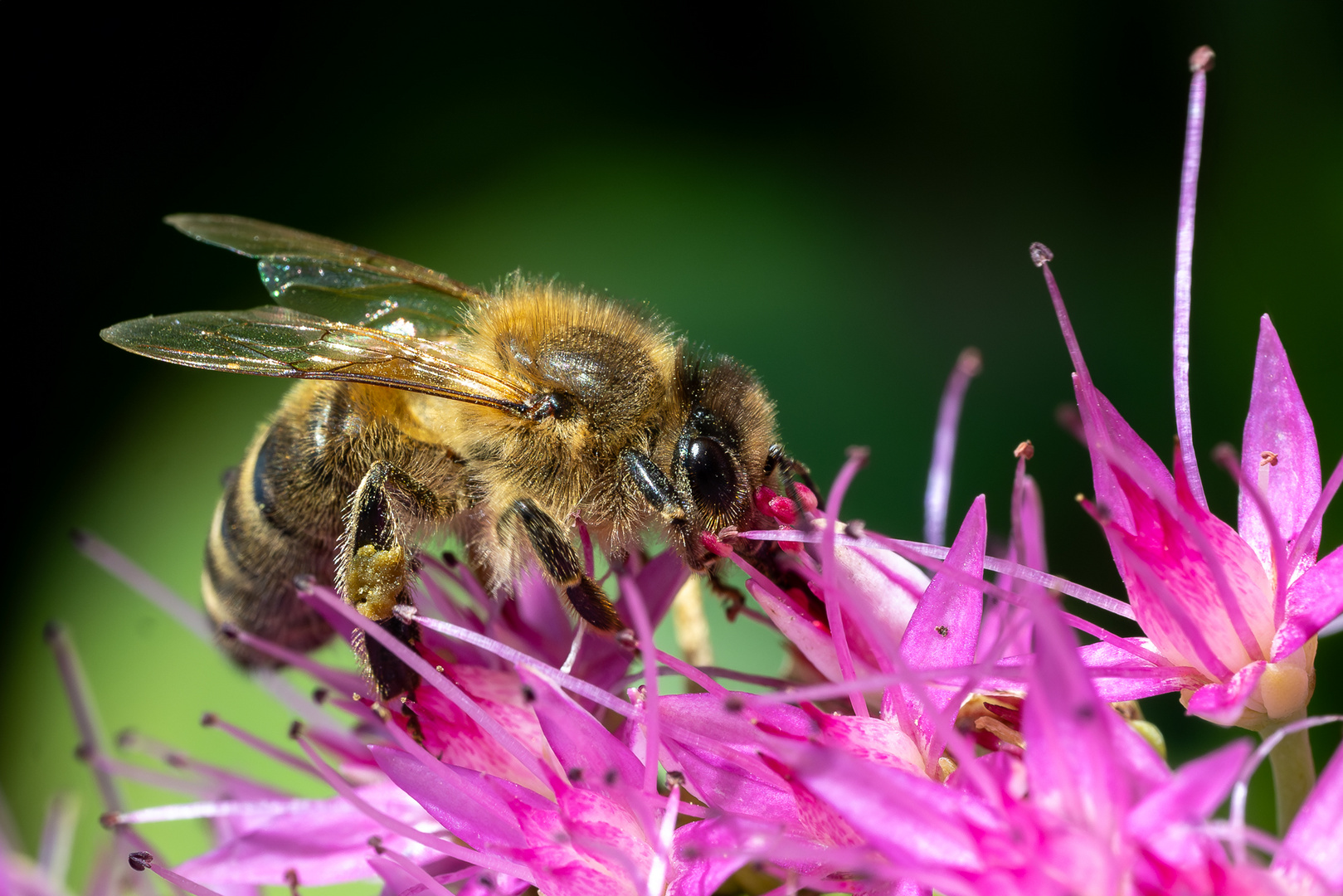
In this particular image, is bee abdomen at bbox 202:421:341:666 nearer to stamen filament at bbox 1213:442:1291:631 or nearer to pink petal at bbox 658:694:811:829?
pink petal at bbox 658:694:811:829

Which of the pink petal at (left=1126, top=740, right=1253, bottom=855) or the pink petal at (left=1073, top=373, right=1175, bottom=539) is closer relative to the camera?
the pink petal at (left=1126, top=740, right=1253, bottom=855)

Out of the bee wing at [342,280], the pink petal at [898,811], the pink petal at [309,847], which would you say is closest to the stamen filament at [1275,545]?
the pink petal at [898,811]

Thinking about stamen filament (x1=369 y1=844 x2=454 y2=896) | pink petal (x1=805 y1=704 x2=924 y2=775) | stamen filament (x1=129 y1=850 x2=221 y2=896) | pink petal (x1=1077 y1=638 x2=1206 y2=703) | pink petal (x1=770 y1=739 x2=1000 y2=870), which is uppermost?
pink petal (x1=1077 y1=638 x2=1206 y2=703)

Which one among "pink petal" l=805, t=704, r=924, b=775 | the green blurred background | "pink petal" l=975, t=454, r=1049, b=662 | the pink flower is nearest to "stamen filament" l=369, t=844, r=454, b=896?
"pink petal" l=805, t=704, r=924, b=775

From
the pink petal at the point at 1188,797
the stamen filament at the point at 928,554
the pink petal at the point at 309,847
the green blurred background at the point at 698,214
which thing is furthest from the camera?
the green blurred background at the point at 698,214

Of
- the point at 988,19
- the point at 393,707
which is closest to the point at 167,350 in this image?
the point at 393,707

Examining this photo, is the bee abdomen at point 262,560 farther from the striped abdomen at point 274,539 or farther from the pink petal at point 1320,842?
the pink petal at point 1320,842
